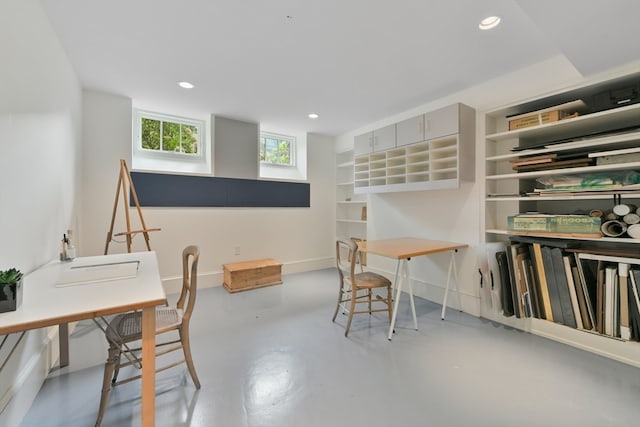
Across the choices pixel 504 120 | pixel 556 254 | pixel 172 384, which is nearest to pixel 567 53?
pixel 504 120

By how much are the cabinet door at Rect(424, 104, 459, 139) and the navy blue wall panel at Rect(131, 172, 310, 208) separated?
8.06 feet

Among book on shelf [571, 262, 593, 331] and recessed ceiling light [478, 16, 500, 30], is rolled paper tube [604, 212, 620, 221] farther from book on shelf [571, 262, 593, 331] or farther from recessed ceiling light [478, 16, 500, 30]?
recessed ceiling light [478, 16, 500, 30]

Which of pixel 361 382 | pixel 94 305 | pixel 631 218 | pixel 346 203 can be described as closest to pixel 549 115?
pixel 631 218

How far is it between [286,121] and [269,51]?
1931 mm

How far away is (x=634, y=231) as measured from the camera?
1965 millimetres

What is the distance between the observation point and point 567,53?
191cm

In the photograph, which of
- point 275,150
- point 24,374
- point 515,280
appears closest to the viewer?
point 24,374

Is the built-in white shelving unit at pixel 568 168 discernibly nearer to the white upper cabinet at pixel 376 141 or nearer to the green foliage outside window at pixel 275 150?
the white upper cabinet at pixel 376 141

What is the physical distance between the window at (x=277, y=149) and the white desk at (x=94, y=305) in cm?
350

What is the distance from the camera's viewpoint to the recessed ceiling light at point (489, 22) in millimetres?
1869

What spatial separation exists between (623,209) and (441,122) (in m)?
1.63

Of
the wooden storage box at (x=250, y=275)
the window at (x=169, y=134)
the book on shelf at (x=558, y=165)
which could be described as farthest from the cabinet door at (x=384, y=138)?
the window at (x=169, y=134)

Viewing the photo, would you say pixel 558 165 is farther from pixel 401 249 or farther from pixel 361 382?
pixel 361 382

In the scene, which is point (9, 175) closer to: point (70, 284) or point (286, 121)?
point (70, 284)
